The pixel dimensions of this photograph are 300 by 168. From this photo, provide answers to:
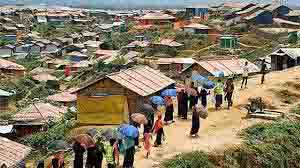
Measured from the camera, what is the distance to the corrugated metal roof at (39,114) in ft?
88.6

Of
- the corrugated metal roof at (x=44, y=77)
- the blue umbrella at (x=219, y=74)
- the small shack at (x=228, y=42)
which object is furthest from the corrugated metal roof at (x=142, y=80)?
the corrugated metal roof at (x=44, y=77)

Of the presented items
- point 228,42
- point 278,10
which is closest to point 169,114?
point 228,42

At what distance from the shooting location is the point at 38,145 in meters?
20.7

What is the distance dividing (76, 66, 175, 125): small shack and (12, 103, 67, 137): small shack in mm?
5529

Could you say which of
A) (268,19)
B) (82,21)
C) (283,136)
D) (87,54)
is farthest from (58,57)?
(283,136)

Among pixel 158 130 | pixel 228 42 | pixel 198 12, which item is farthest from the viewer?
pixel 198 12

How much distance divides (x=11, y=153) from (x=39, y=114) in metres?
9.70

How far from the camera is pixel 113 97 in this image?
2006 centimetres

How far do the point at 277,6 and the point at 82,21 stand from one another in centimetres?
4554

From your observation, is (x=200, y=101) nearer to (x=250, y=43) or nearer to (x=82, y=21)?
(x=250, y=43)

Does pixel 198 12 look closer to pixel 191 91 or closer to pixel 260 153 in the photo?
pixel 191 91

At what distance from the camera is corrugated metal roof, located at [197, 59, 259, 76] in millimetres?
32688

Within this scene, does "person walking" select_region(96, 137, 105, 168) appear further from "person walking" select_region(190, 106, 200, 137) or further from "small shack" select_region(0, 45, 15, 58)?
"small shack" select_region(0, 45, 15, 58)

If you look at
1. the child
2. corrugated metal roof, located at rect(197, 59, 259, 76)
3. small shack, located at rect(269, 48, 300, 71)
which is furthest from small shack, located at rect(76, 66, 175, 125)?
corrugated metal roof, located at rect(197, 59, 259, 76)
